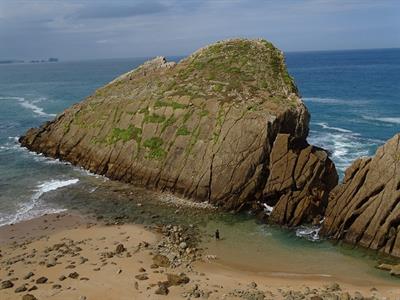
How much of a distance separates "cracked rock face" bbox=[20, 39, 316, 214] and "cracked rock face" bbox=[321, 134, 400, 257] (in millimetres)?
9194

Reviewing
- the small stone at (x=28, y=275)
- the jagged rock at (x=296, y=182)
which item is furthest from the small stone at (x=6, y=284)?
the jagged rock at (x=296, y=182)

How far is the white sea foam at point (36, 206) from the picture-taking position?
155 ft

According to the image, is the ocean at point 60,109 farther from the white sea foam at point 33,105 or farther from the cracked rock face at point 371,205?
the cracked rock face at point 371,205

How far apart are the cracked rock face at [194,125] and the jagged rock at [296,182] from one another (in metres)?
1.29

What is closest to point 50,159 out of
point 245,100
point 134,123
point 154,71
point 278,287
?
point 134,123

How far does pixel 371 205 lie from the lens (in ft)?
133

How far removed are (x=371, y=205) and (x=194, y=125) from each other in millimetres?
23904

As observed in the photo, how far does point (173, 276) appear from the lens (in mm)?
33719

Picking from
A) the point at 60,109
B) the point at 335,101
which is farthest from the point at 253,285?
the point at 335,101

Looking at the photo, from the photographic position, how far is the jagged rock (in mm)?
45094

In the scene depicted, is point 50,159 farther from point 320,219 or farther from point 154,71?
point 320,219

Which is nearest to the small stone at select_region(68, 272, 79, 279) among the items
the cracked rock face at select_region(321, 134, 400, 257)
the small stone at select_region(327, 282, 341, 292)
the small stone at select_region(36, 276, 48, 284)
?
the small stone at select_region(36, 276, 48, 284)

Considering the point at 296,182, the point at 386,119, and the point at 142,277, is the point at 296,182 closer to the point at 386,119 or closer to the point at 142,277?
the point at 142,277

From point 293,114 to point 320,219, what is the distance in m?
15.2
